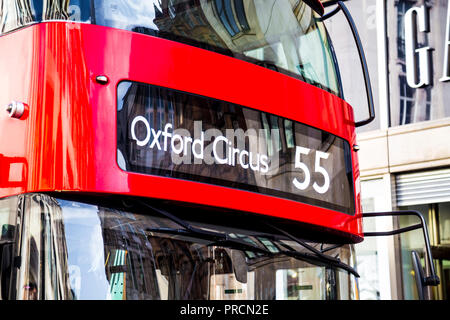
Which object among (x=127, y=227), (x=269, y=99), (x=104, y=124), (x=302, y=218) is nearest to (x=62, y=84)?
(x=104, y=124)

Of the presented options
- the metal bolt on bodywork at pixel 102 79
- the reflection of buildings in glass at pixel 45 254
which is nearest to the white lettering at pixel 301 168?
the metal bolt on bodywork at pixel 102 79

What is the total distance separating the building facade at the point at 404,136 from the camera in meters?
10.4

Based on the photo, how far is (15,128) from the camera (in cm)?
373

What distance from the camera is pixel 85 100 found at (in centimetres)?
376

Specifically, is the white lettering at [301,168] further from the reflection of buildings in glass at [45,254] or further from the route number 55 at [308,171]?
the reflection of buildings in glass at [45,254]

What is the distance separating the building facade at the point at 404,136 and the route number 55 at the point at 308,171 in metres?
5.84

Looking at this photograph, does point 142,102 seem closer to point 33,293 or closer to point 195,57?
point 195,57

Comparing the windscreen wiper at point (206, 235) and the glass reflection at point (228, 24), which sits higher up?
the glass reflection at point (228, 24)

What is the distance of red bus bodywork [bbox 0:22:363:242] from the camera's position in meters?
3.61

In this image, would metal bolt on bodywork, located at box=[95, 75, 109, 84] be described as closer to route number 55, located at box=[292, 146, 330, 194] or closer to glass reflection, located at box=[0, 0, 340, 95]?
glass reflection, located at box=[0, 0, 340, 95]

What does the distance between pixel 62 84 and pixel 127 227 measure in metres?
0.79

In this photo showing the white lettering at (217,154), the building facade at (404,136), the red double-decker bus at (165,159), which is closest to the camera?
the red double-decker bus at (165,159)

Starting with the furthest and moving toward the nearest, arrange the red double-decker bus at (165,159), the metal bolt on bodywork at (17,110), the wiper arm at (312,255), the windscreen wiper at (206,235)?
1. the wiper arm at (312,255)
2. the windscreen wiper at (206,235)
3. the metal bolt on bodywork at (17,110)
4. the red double-decker bus at (165,159)

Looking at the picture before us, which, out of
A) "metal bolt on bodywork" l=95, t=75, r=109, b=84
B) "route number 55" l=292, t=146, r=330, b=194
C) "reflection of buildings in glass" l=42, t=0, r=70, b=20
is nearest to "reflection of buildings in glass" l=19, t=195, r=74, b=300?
"metal bolt on bodywork" l=95, t=75, r=109, b=84
